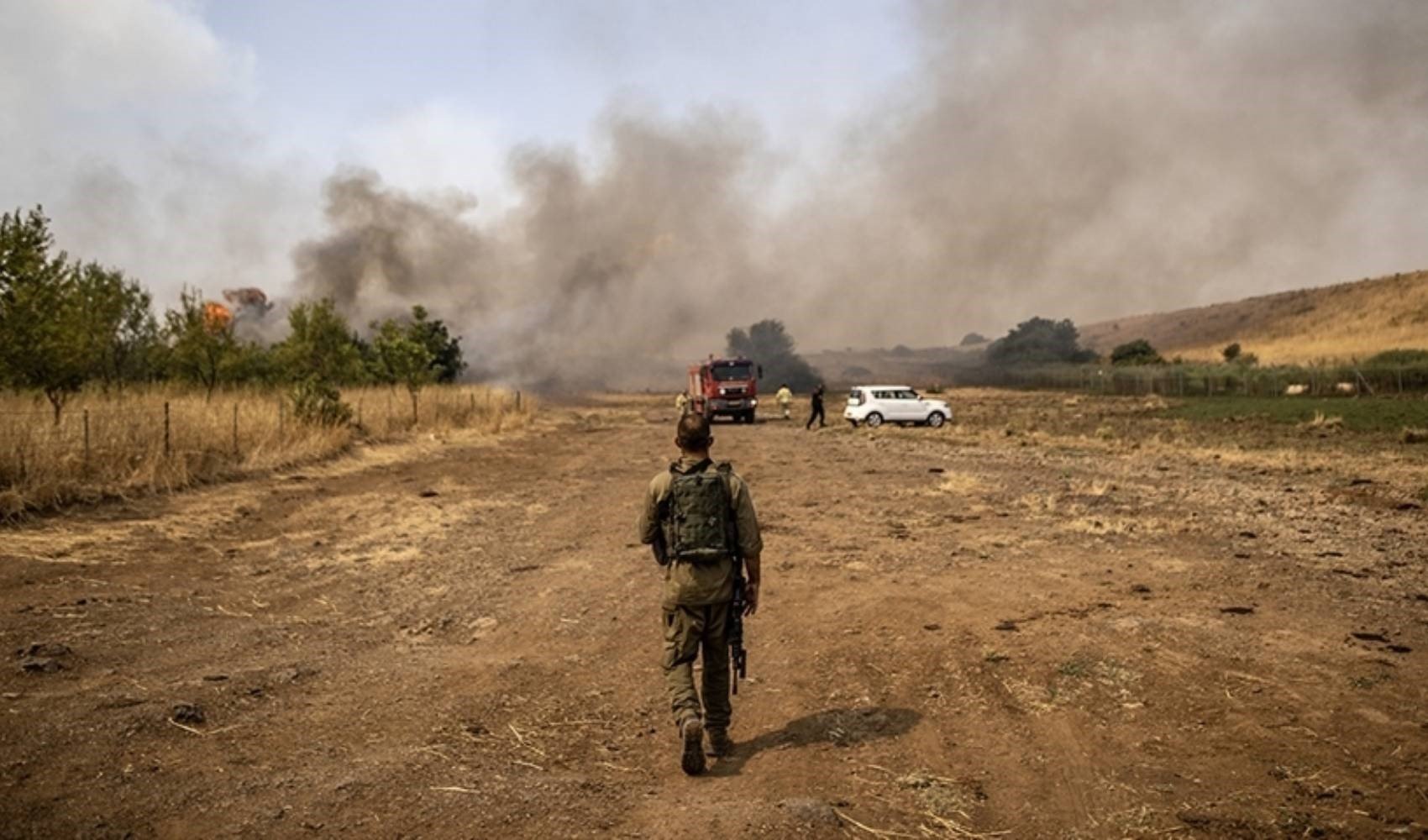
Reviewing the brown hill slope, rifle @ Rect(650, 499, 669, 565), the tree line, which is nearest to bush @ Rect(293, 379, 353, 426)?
the tree line

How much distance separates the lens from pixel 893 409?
37844 millimetres

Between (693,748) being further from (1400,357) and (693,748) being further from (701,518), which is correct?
(1400,357)

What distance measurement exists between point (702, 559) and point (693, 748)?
1.07m

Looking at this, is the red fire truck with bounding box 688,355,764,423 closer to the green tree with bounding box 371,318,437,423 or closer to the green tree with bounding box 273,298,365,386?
the green tree with bounding box 371,318,437,423

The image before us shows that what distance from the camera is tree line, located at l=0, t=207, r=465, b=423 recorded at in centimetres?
1638

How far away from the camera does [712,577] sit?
5.67m

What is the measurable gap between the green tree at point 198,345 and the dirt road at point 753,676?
16.7 m

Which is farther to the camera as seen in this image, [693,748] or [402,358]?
[402,358]

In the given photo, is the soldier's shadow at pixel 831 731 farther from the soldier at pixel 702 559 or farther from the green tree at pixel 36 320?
the green tree at pixel 36 320

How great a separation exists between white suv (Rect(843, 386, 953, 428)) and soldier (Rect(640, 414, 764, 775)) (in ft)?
107

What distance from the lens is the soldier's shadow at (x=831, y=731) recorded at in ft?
18.6

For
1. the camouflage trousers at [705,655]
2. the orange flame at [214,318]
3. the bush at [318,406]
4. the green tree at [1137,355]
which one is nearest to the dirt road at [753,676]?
the camouflage trousers at [705,655]

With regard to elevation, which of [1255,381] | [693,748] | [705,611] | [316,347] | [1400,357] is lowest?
[693,748]

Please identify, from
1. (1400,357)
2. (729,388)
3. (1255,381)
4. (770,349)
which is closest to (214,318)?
(729,388)
